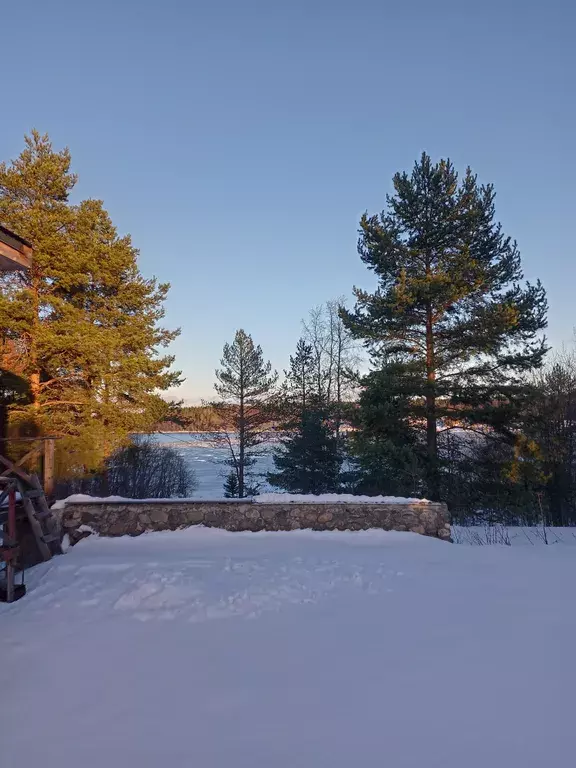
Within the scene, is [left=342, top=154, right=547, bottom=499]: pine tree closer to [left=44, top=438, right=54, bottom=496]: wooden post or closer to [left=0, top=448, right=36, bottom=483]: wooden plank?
[left=44, top=438, right=54, bottom=496]: wooden post

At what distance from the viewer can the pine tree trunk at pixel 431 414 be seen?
12742mm

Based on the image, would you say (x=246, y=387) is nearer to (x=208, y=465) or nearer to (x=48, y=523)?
(x=48, y=523)

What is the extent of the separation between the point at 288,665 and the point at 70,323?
1291cm

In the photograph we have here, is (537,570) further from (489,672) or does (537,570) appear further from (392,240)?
(392,240)

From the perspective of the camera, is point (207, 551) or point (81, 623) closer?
point (81, 623)

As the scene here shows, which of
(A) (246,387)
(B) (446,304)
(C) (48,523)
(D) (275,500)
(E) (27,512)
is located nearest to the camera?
(E) (27,512)

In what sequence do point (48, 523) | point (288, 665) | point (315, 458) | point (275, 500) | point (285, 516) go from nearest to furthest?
1. point (288, 665)
2. point (48, 523)
3. point (285, 516)
4. point (275, 500)
5. point (315, 458)

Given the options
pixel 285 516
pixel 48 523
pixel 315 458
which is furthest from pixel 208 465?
pixel 48 523

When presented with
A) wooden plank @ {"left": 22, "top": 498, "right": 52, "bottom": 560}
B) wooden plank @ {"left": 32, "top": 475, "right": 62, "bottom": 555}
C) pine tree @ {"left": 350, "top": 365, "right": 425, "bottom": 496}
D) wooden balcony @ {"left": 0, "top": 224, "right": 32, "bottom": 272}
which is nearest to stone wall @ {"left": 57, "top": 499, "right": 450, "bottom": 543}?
wooden plank @ {"left": 32, "top": 475, "right": 62, "bottom": 555}

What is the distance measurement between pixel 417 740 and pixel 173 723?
1384mm

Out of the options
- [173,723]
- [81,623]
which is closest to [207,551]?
[81,623]

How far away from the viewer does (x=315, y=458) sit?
18.0 metres

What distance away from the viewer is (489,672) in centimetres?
318

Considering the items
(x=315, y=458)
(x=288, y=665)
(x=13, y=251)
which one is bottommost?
(x=288, y=665)
